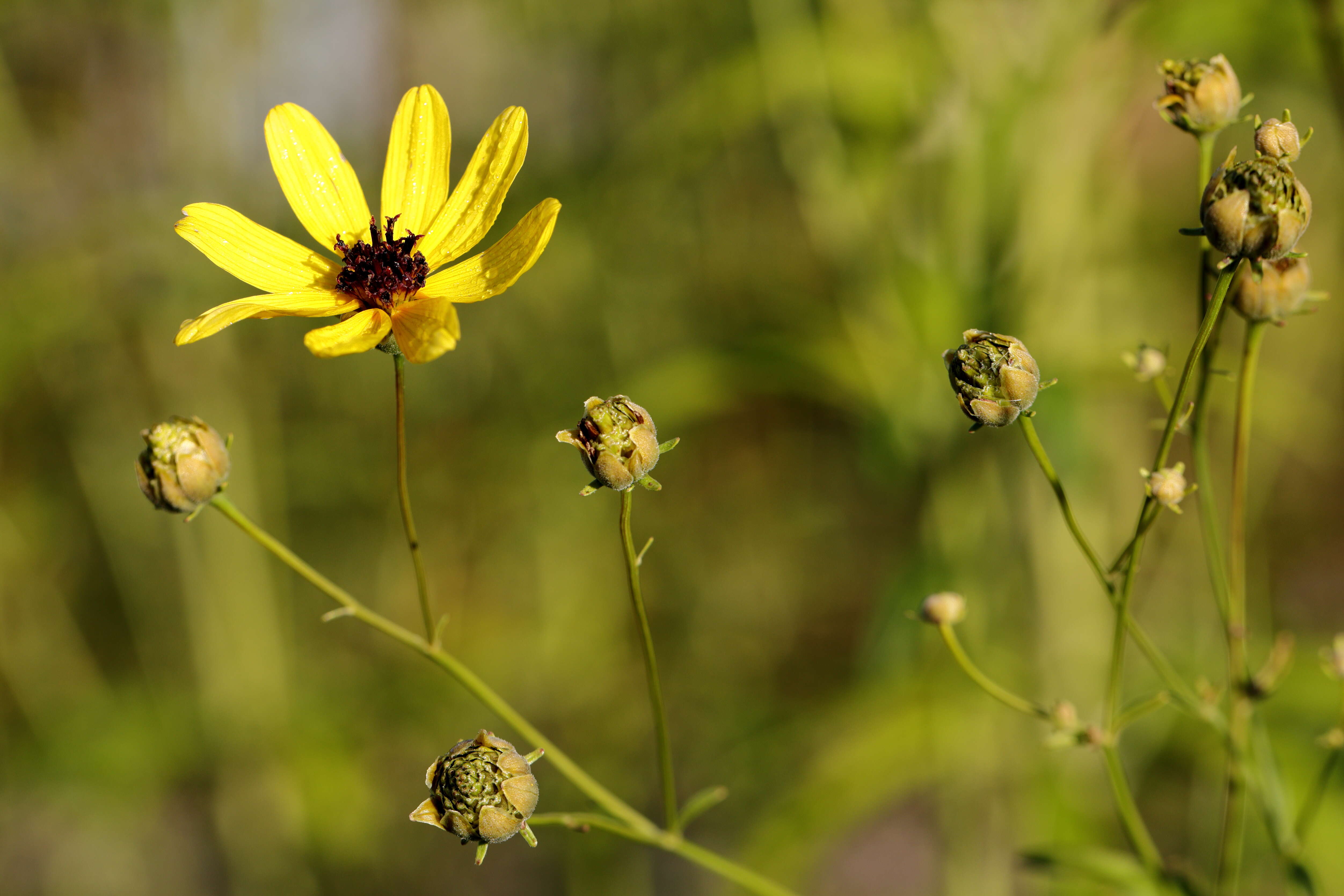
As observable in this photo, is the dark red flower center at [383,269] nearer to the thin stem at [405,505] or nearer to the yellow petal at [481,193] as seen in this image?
the yellow petal at [481,193]

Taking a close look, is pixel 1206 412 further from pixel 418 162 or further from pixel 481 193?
pixel 418 162

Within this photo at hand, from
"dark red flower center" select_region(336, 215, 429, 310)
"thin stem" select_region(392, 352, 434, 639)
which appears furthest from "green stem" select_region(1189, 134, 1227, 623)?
"dark red flower center" select_region(336, 215, 429, 310)

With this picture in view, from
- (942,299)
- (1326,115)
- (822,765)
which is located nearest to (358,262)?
(942,299)

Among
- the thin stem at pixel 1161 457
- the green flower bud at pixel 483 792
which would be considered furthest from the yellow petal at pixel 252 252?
the thin stem at pixel 1161 457

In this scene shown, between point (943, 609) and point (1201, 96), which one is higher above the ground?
point (1201, 96)

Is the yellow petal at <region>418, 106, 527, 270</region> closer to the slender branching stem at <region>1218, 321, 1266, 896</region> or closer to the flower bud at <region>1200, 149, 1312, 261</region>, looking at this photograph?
the flower bud at <region>1200, 149, 1312, 261</region>

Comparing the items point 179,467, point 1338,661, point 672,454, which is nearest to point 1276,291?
point 1338,661
